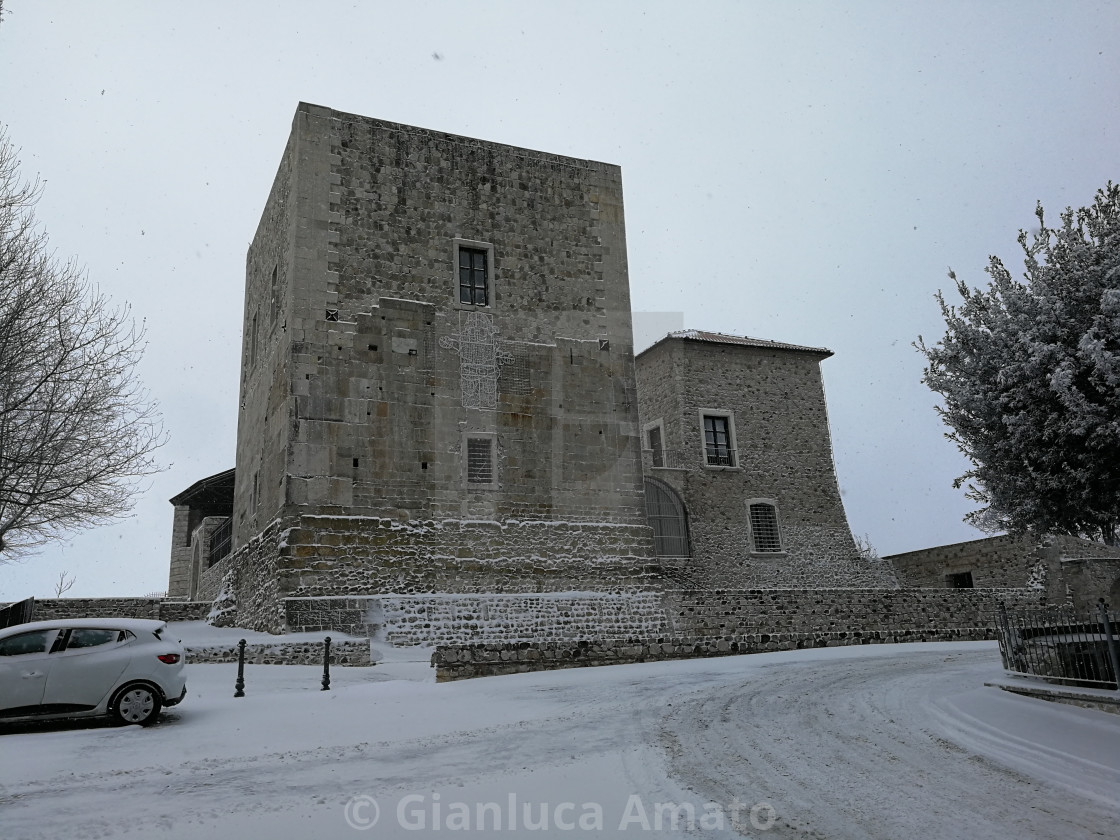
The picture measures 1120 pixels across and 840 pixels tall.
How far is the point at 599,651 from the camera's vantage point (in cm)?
1270

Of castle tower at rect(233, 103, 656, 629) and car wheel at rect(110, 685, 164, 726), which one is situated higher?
castle tower at rect(233, 103, 656, 629)

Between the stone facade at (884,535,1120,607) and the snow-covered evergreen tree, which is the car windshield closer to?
the snow-covered evergreen tree

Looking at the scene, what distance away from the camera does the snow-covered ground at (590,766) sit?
15.5 feet

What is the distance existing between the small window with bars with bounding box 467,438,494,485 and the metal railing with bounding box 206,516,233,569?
27.0 feet

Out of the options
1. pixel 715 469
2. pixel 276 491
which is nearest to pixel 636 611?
pixel 276 491

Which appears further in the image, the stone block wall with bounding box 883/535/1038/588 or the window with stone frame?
the window with stone frame

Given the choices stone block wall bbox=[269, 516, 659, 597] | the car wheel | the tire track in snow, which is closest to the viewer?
the tire track in snow

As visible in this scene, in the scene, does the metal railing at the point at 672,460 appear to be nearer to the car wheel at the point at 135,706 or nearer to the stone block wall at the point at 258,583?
the stone block wall at the point at 258,583

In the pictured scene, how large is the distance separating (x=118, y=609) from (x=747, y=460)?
1781 centimetres

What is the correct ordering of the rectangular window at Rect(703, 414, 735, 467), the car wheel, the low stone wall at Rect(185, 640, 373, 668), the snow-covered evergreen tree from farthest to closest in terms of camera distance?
1. the rectangular window at Rect(703, 414, 735, 467)
2. the low stone wall at Rect(185, 640, 373, 668)
3. the snow-covered evergreen tree
4. the car wheel

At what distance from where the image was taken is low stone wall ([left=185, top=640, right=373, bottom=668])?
13234 mm

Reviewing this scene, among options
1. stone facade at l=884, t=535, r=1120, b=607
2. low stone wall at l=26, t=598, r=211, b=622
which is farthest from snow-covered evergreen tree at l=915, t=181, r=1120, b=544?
low stone wall at l=26, t=598, r=211, b=622

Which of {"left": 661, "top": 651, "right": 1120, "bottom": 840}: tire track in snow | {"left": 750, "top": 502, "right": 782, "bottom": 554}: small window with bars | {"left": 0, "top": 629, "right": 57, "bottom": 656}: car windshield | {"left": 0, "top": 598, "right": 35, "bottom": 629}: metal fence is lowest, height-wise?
{"left": 661, "top": 651, "right": 1120, "bottom": 840}: tire track in snow

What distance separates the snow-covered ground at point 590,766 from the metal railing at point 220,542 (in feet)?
44.4
